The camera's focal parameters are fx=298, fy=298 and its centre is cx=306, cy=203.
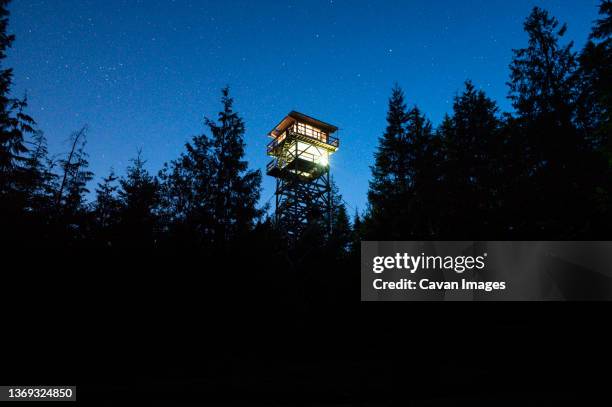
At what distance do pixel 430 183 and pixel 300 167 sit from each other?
12.4 metres

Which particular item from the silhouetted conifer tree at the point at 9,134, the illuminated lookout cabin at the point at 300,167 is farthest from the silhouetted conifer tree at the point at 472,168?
the silhouetted conifer tree at the point at 9,134

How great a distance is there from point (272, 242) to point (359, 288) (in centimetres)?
400

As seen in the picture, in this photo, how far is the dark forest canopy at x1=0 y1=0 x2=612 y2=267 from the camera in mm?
10172

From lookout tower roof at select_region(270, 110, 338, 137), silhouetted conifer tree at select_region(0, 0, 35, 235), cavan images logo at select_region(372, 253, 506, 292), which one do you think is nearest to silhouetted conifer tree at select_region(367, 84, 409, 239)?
cavan images logo at select_region(372, 253, 506, 292)

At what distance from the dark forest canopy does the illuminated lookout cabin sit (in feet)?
20.2

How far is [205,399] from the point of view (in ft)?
18.5

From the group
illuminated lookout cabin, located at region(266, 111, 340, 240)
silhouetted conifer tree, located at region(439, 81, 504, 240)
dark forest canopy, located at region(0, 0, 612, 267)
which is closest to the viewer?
dark forest canopy, located at region(0, 0, 612, 267)

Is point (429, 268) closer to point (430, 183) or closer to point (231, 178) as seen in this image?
point (430, 183)

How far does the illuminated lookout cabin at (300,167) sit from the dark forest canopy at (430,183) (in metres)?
6.15

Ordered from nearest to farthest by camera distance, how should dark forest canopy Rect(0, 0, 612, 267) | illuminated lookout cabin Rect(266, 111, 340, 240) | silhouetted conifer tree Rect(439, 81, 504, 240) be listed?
dark forest canopy Rect(0, 0, 612, 267) < silhouetted conifer tree Rect(439, 81, 504, 240) < illuminated lookout cabin Rect(266, 111, 340, 240)

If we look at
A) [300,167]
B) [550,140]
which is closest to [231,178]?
[300,167]

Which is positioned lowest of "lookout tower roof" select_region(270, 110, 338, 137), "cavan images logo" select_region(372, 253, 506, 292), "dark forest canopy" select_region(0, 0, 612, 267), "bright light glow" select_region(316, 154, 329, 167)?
"cavan images logo" select_region(372, 253, 506, 292)

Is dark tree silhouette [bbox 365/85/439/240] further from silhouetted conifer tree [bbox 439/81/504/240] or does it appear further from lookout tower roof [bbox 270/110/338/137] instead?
lookout tower roof [bbox 270/110/338/137]

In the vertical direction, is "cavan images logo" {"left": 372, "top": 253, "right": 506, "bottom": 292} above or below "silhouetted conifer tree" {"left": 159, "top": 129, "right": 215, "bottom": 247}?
below
